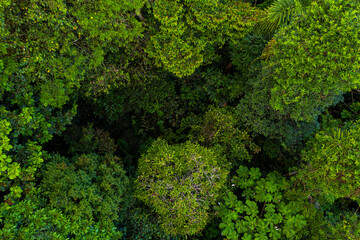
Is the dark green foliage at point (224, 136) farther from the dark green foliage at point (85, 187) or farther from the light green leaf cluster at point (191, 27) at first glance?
the dark green foliage at point (85, 187)

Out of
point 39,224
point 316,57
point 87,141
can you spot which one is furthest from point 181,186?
point 316,57

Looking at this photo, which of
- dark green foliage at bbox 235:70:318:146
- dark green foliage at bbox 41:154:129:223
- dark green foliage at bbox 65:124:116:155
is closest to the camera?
dark green foliage at bbox 41:154:129:223

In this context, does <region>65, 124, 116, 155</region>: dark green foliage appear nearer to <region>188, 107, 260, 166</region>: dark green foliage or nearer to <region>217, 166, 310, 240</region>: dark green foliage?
<region>188, 107, 260, 166</region>: dark green foliage

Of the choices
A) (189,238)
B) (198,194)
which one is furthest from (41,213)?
(189,238)

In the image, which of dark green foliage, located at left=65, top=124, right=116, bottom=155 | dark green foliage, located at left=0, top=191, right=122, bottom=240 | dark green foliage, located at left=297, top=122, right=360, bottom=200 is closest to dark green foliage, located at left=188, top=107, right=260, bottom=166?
dark green foliage, located at left=297, top=122, right=360, bottom=200

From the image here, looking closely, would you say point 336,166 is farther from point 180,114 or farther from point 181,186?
point 180,114
